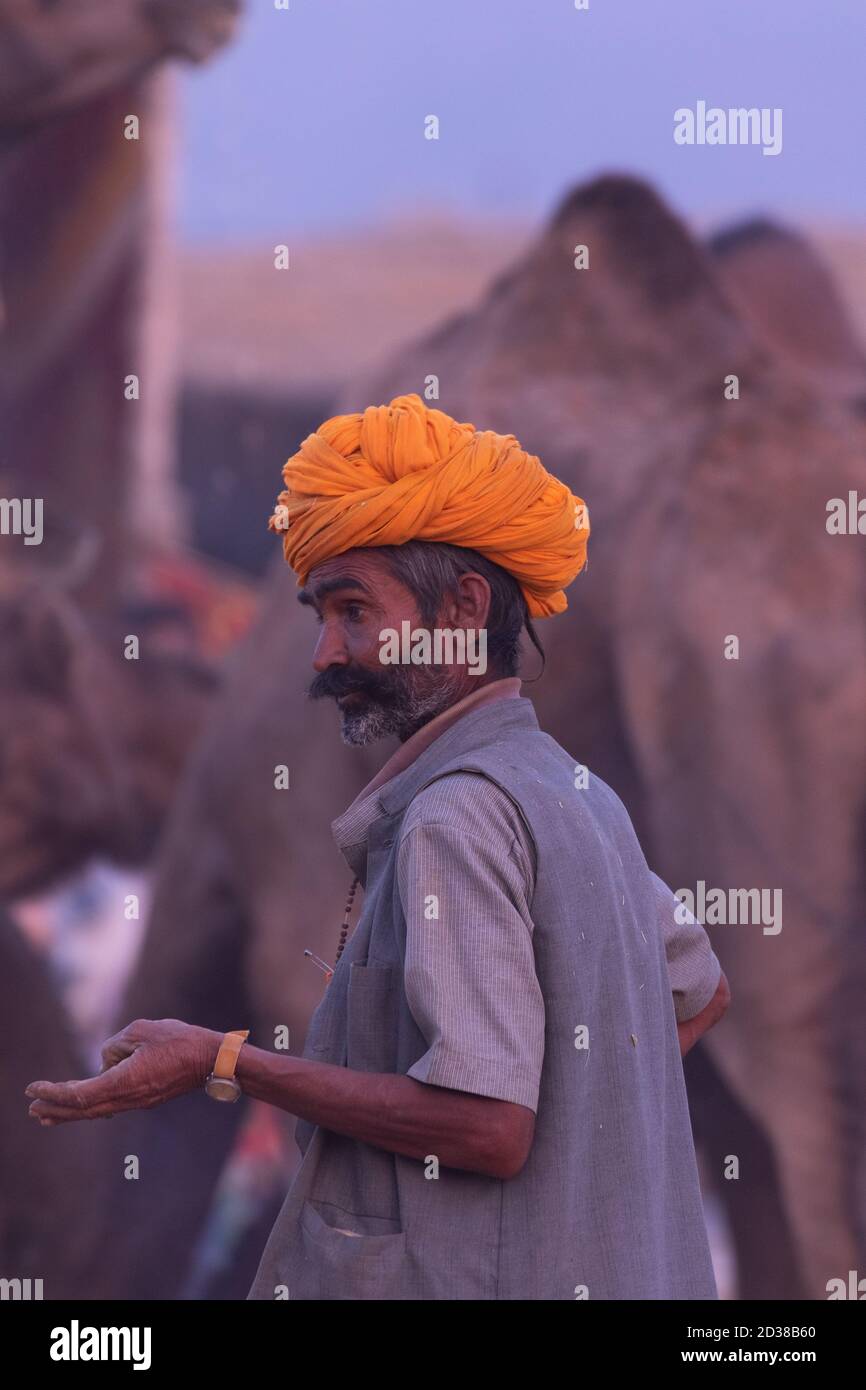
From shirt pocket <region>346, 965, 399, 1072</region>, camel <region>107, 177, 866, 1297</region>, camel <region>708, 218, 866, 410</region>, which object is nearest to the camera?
shirt pocket <region>346, 965, 399, 1072</region>

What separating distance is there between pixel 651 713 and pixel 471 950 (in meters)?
1.68

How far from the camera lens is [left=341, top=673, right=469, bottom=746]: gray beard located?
4.09 ft

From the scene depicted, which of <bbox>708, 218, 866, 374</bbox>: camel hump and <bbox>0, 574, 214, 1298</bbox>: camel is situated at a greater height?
<bbox>708, 218, 866, 374</bbox>: camel hump

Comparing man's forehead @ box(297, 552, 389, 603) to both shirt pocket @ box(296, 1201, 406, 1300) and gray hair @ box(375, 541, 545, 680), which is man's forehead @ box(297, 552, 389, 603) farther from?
shirt pocket @ box(296, 1201, 406, 1300)

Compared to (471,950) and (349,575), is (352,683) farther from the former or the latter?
(471,950)

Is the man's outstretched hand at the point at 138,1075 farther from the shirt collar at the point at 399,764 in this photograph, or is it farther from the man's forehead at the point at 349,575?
the man's forehead at the point at 349,575

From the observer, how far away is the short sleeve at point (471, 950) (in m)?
Answer: 1.06

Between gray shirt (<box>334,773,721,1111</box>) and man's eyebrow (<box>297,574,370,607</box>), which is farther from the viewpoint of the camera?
man's eyebrow (<box>297,574,370,607</box>)

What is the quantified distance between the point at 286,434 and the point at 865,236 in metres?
1.46

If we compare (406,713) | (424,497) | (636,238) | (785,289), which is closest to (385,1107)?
(406,713)

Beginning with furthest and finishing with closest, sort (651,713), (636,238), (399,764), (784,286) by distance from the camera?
(784,286), (636,238), (651,713), (399,764)

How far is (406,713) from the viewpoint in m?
1.25

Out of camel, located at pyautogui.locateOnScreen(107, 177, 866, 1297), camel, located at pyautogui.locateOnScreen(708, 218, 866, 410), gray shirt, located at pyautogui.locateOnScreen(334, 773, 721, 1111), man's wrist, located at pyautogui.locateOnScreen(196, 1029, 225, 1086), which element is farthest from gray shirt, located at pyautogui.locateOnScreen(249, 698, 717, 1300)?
camel, located at pyautogui.locateOnScreen(708, 218, 866, 410)

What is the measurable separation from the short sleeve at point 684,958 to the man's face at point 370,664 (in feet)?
0.68
